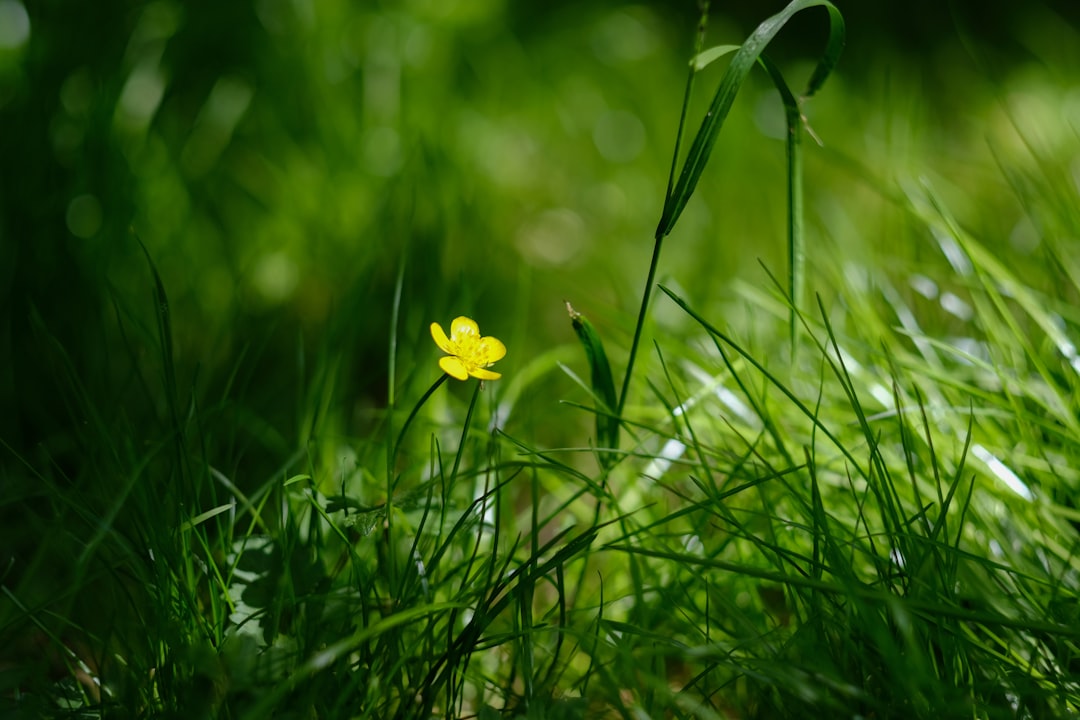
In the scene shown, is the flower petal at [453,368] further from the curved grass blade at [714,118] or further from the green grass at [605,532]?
the curved grass blade at [714,118]

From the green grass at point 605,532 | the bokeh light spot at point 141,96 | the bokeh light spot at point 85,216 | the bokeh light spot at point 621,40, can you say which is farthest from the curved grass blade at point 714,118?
the bokeh light spot at point 621,40

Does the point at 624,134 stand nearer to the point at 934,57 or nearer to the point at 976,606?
the point at 934,57

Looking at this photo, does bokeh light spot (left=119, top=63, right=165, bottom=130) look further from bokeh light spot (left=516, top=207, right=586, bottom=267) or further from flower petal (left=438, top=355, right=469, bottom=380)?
flower petal (left=438, top=355, right=469, bottom=380)

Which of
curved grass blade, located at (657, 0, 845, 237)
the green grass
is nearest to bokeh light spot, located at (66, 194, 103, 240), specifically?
the green grass


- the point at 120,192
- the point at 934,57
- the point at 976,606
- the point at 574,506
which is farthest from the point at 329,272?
the point at 934,57

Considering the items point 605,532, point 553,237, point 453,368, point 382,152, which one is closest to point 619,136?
point 553,237

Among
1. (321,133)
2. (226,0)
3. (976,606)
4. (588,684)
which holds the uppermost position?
(226,0)

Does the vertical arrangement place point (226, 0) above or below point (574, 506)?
above
